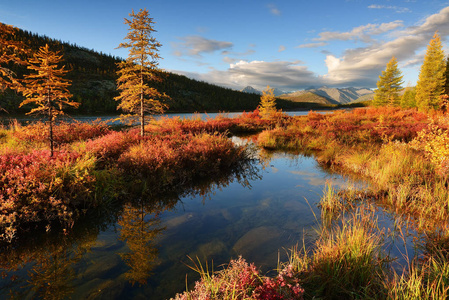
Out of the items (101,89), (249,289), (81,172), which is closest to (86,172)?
(81,172)

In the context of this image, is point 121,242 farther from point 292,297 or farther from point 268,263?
point 292,297

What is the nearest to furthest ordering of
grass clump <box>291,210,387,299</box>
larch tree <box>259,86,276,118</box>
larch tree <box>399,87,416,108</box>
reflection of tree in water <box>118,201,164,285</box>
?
1. grass clump <box>291,210,387,299</box>
2. reflection of tree in water <box>118,201,164,285</box>
3. larch tree <box>259,86,276,118</box>
4. larch tree <box>399,87,416,108</box>

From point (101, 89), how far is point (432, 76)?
7110cm

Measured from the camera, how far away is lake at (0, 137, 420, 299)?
10.5ft

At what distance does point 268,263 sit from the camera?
12.4 ft

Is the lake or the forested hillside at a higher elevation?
the forested hillside

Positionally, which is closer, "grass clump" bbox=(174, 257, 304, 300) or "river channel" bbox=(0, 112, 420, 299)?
"grass clump" bbox=(174, 257, 304, 300)

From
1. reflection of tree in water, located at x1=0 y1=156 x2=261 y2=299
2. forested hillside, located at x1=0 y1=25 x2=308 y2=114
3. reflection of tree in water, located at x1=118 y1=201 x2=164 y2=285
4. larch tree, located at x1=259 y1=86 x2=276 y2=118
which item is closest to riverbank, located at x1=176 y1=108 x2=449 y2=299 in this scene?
reflection of tree in water, located at x1=118 y1=201 x2=164 y2=285

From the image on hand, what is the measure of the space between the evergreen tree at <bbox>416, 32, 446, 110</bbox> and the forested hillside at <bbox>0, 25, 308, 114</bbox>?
4516cm

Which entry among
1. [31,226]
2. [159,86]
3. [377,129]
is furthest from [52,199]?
[159,86]

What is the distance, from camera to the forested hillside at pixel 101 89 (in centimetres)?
4459

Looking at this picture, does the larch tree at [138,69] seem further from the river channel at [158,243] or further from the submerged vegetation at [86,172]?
the river channel at [158,243]

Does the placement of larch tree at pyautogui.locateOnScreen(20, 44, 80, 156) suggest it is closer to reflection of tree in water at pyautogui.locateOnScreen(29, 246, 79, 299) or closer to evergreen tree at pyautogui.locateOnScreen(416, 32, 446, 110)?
reflection of tree in water at pyautogui.locateOnScreen(29, 246, 79, 299)

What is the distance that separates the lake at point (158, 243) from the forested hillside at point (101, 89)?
118 ft
